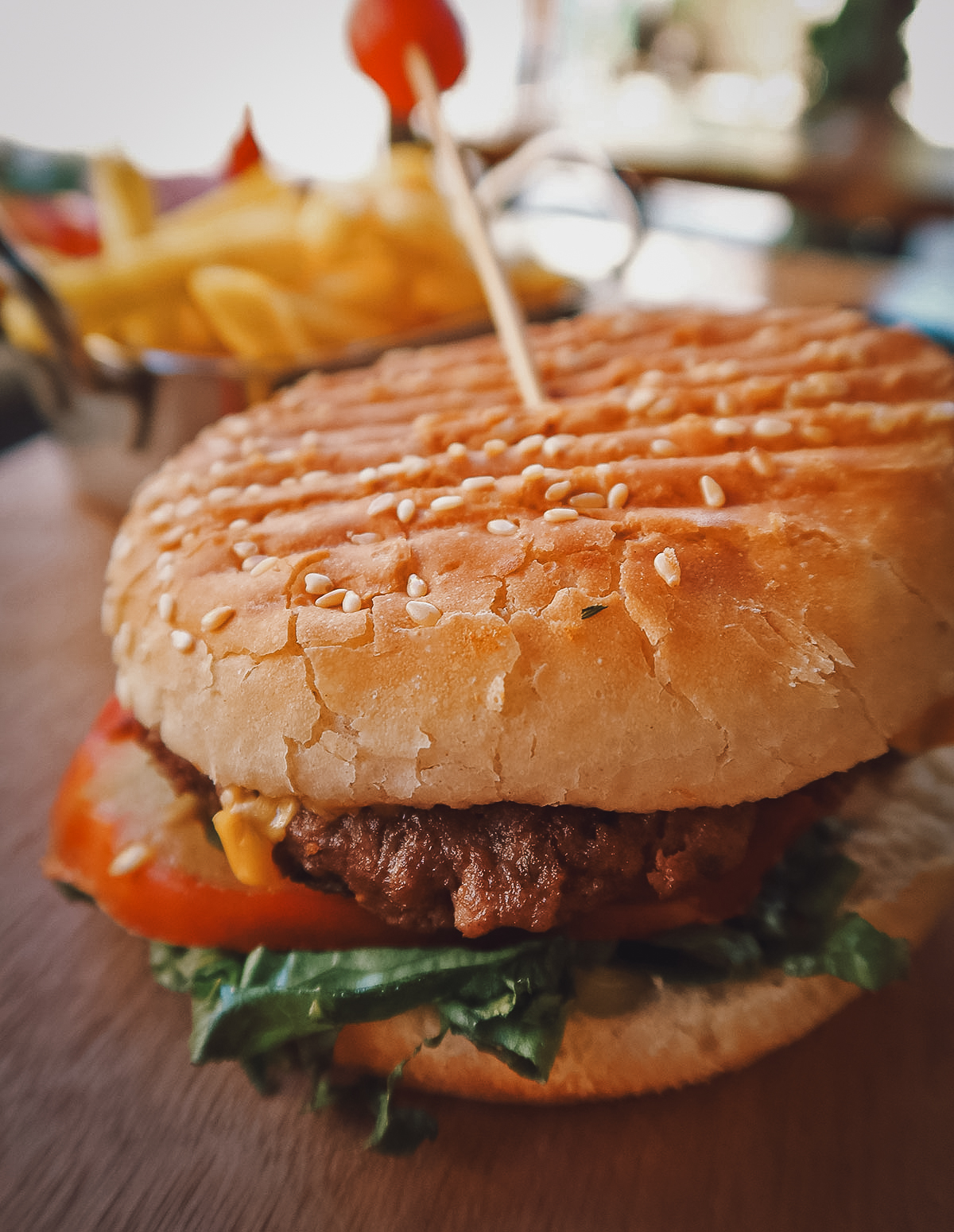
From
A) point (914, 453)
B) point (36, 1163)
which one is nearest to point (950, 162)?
point (914, 453)

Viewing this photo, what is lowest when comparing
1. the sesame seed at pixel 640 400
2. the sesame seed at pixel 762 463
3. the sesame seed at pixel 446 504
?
the sesame seed at pixel 762 463

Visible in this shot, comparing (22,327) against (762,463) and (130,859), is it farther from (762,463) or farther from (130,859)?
(762,463)

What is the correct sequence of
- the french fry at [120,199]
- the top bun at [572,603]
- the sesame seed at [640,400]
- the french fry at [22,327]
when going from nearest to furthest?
1. the top bun at [572,603]
2. the sesame seed at [640,400]
3. the french fry at [22,327]
4. the french fry at [120,199]

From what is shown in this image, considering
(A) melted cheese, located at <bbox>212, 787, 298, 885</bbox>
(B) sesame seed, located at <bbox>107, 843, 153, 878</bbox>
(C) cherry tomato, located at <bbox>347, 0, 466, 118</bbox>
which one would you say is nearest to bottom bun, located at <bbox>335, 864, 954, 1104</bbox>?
(A) melted cheese, located at <bbox>212, 787, 298, 885</bbox>

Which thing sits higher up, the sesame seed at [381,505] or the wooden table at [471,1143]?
the sesame seed at [381,505]

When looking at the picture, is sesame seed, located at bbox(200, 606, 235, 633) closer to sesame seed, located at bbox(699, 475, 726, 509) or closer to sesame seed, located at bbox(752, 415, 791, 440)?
sesame seed, located at bbox(699, 475, 726, 509)

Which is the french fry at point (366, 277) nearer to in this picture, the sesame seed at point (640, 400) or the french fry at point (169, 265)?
the french fry at point (169, 265)

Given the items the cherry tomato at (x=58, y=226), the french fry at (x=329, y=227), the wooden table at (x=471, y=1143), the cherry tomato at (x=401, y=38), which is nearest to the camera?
the wooden table at (x=471, y=1143)

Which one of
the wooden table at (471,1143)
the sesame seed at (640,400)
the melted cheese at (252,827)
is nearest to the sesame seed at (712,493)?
the sesame seed at (640,400)
